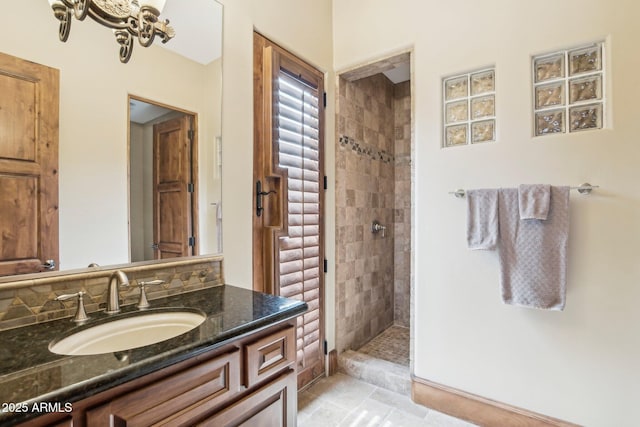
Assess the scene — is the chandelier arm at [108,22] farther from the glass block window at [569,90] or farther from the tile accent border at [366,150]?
the glass block window at [569,90]

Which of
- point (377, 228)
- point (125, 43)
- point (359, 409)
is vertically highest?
point (125, 43)

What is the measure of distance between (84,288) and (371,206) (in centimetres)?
225

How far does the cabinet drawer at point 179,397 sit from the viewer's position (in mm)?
711

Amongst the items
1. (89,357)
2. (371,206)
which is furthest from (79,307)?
(371,206)

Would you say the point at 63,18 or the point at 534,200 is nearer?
the point at 63,18

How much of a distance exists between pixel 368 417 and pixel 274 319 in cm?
128

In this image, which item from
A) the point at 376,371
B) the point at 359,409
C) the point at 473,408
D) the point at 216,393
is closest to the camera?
the point at 216,393

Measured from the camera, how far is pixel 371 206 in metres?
2.89

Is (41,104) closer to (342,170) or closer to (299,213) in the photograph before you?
(299,213)

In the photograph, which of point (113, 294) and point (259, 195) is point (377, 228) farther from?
point (113, 294)

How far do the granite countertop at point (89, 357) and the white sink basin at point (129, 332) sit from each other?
1.1 inches

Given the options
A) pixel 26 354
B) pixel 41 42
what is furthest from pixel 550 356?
pixel 41 42

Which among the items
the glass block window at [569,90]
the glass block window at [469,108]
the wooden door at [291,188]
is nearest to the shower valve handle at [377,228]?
the wooden door at [291,188]

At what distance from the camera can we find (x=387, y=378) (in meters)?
2.17
